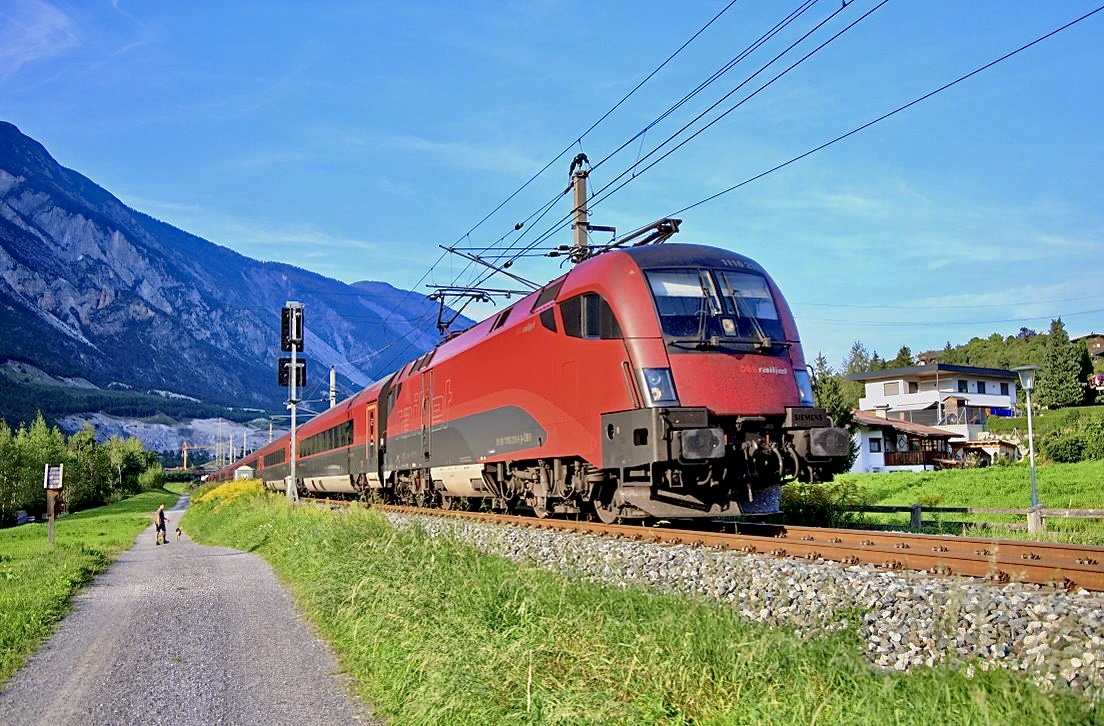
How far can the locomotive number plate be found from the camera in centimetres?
1195

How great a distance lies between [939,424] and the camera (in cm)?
6650

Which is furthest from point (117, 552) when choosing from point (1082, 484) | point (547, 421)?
point (1082, 484)

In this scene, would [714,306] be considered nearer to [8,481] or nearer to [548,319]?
[548,319]

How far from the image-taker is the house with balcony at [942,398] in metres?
64.1

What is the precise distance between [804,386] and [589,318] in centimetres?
308

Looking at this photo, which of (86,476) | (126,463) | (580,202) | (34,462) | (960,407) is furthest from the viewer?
(126,463)

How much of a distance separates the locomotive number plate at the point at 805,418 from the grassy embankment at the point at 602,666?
452 centimetres

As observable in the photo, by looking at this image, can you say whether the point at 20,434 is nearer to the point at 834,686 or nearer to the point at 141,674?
the point at 141,674

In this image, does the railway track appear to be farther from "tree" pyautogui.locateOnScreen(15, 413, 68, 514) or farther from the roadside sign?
"tree" pyautogui.locateOnScreen(15, 413, 68, 514)

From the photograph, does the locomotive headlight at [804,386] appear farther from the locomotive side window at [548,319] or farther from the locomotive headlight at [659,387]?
the locomotive side window at [548,319]

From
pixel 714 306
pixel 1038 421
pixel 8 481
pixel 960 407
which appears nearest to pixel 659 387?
pixel 714 306

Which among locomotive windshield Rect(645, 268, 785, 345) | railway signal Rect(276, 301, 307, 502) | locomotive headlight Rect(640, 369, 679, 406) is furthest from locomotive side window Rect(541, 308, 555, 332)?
railway signal Rect(276, 301, 307, 502)

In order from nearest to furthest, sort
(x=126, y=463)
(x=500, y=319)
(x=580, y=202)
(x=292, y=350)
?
(x=500, y=319), (x=580, y=202), (x=292, y=350), (x=126, y=463)

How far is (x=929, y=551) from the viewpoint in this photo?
859 cm
